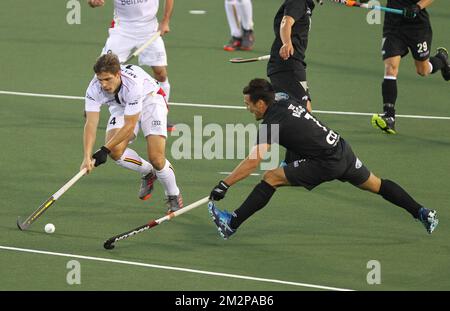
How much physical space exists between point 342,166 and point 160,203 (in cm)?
217

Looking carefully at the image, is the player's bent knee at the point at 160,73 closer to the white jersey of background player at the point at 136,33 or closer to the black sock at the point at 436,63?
the white jersey of background player at the point at 136,33

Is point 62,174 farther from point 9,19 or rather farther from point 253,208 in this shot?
point 9,19

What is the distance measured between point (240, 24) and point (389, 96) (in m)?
4.76

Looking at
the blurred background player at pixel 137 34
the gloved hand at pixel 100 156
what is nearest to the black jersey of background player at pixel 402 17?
the blurred background player at pixel 137 34

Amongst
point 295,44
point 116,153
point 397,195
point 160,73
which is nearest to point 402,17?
point 295,44

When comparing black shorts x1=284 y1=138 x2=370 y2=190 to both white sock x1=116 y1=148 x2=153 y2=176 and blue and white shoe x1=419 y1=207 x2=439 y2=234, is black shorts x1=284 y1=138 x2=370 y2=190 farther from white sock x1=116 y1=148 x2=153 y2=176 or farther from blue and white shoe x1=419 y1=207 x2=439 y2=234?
white sock x1=116 y1=148 x2=153 y2=176

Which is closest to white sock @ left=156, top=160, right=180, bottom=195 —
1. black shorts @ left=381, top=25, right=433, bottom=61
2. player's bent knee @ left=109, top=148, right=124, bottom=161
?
player's bent knee @ left=109, top=148, right=124, bottom=161

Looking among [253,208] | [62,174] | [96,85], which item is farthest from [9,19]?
[253,208]

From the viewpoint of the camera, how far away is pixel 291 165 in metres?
9.96

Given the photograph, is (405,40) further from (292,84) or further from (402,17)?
(292,84)

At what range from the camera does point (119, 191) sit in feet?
38.1

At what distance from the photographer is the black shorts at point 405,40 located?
1355 cm

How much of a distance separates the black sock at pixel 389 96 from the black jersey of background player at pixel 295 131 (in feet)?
12.6

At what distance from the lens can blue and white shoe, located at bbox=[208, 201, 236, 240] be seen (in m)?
9.95
